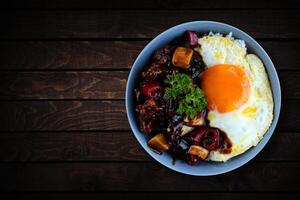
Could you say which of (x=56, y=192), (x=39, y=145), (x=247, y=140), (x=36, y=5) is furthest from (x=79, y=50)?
(x=247, y=140)

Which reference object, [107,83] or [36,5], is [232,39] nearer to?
[107,83]

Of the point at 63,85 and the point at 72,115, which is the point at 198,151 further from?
the point at 63,85

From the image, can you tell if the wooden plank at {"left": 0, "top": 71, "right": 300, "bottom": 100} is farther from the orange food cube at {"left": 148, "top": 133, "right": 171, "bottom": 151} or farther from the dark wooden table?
the orange food cube at {"left": 148, "top": 133, "right": 171, "bottom": 151}

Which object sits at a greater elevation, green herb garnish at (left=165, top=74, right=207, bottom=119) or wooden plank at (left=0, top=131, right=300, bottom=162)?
green herb garnish at (left=165, top=74, right=207, bottom=119)

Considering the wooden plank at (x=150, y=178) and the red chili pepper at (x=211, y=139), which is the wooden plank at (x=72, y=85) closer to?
the wooden plank at (x=150, y=178)

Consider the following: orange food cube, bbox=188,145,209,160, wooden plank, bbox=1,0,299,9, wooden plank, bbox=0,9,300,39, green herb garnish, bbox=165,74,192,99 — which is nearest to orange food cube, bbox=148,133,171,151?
orange food cube, bbox=188,145,209,160

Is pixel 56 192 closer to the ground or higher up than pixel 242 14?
closer to the ground
